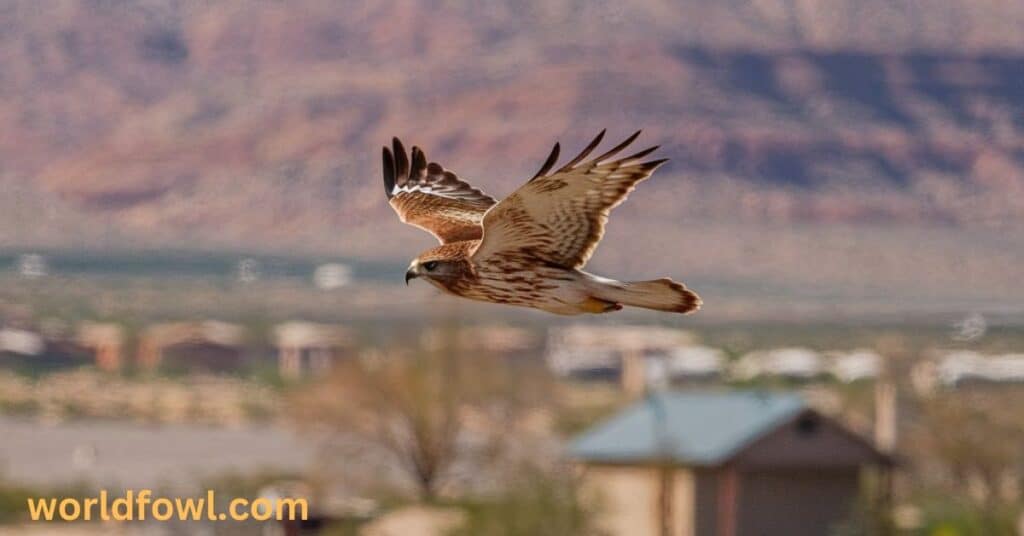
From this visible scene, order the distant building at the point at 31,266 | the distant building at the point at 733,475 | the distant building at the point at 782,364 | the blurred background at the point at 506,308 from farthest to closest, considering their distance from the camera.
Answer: the distant building at the point at 31,266 → the distant building at the point at 782,364 → the blurred background at the point at 506,308 → the distant building at the point at 733,475

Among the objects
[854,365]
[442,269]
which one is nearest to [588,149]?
[442,269]

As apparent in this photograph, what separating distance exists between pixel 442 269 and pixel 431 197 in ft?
7.16

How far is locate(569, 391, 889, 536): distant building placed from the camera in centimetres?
2614

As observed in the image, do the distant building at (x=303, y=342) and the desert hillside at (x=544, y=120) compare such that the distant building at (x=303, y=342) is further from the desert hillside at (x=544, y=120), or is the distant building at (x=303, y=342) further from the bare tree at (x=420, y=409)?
the bare tree at (x=420, y=409)

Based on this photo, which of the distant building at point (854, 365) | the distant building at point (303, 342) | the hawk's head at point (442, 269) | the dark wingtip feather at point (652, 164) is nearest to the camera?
the dark wingtip feather at point (652, 164)

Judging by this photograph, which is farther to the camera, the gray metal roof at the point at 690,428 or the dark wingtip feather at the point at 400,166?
the gray metal roof at the point at 690,428

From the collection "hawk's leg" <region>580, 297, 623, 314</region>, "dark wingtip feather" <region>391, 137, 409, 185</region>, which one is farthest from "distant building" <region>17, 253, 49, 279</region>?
"hawk's leg" <region>580, 297, 623, 314</region>

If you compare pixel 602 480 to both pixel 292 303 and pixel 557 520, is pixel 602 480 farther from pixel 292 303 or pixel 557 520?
Answer: pixel 292 303

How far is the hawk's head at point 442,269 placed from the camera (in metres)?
9.28

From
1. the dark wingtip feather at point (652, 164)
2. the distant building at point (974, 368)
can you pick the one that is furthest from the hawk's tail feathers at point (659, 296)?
the distant building at point (974, 368)

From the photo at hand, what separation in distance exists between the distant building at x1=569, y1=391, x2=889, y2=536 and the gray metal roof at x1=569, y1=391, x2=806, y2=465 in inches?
Answer: 0.7

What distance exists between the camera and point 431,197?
11.4m

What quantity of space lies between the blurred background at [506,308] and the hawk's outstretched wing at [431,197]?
1236 cm

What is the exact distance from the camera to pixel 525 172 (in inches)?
4724
